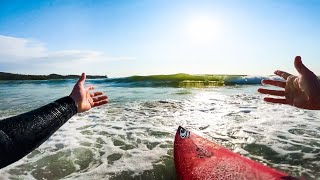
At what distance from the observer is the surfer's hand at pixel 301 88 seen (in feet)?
9.29

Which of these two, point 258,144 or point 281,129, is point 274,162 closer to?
point 258,144

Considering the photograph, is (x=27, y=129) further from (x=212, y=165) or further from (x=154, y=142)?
(x=154, y=142)

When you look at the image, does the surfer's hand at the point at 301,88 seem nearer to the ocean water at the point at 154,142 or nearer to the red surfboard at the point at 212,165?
the red surfboard at the point at 212,165

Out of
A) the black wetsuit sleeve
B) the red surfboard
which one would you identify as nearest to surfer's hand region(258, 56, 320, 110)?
the red surfboard

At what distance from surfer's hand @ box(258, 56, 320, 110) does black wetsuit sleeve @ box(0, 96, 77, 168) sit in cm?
234

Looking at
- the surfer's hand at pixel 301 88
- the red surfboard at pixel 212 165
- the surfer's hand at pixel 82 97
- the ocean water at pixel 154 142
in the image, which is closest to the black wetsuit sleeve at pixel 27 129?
the surfer's hand at pixel 82 97

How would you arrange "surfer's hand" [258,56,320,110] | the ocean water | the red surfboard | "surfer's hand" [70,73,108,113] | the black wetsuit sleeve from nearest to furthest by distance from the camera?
the black wetsuit sleeve, "surfer's hand" [258,56,320,110], "surfer's hand" [70,73,108,113], the red surfboard, the ocean water

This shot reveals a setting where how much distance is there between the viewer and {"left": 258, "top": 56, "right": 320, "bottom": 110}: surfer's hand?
2832 millimetres

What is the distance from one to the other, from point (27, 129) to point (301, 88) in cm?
261

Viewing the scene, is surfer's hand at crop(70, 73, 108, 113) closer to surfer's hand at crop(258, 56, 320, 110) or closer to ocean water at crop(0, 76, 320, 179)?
surfer's hand at crop(258, 56, 320, 110)

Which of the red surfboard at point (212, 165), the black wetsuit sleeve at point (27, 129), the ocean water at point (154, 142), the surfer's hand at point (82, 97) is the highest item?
the surfer's hand at point (82, 97)

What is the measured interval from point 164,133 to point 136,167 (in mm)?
2905

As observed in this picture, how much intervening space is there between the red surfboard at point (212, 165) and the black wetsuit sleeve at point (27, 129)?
251cm

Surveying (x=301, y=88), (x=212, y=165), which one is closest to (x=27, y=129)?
(x=301, y=88)
